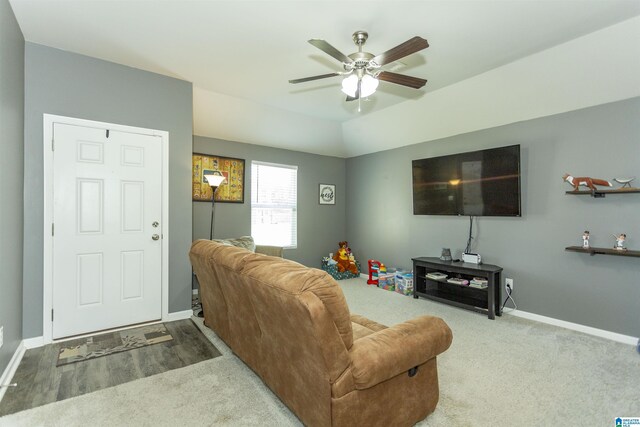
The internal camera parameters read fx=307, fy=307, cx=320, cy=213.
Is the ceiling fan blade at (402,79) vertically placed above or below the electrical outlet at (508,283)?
above

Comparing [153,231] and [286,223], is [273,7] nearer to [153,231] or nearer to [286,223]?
[153,231]

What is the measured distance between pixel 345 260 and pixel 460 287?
204 centimetres

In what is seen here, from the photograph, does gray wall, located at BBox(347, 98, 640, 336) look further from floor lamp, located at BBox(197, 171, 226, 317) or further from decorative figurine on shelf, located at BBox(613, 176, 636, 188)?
floor lamp, located at BBox(197, 171, 226, 317)

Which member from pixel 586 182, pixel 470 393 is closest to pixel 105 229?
pixel 470 393

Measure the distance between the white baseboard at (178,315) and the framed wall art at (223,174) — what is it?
1619 mm

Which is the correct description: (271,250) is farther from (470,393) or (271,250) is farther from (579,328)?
(579,328)

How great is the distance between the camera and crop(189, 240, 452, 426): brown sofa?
139 centimetres

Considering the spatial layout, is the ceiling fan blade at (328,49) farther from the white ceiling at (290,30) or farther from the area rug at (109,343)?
the area rug at (109,343)

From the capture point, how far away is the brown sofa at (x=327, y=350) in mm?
1390

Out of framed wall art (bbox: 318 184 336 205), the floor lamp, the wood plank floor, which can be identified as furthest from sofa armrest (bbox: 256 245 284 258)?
framed wall art (bbox: 318 184 336 205)

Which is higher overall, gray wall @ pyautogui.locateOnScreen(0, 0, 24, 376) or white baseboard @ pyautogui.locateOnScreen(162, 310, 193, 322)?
gray wall @ pyautogui.locateOnScreen(0, 0, 24, 376)

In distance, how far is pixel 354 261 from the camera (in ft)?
18.9

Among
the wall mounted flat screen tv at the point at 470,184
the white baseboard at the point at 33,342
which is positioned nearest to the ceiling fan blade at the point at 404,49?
the wall mounted flat screen tv at the point at 470,184

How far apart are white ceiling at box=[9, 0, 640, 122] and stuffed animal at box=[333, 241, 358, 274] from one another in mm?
3272
